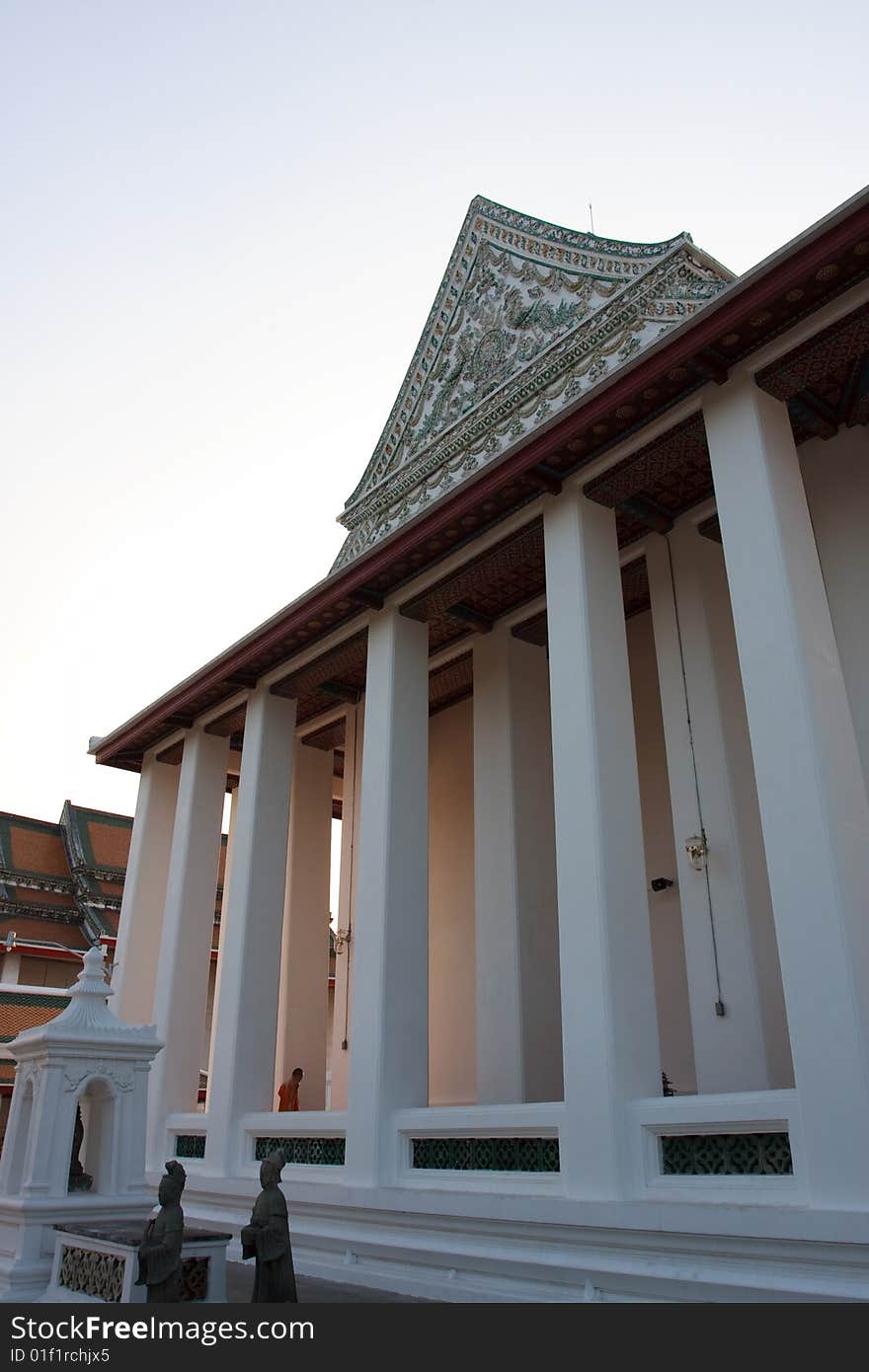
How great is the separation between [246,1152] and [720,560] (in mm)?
6107

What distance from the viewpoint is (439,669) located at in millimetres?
10164

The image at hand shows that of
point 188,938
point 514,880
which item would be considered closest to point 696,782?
point 514,880

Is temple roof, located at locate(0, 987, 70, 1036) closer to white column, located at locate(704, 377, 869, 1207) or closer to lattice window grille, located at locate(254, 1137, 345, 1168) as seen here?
lattice window grille, located at locate(254, 1137, 345, 1168)

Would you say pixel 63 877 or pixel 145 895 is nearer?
pixel 145 895

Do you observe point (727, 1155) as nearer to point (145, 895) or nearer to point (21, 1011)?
point (145, 895)

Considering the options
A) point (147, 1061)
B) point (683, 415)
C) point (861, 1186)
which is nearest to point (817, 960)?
point (861, 1186)

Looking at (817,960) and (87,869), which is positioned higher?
(87,869)

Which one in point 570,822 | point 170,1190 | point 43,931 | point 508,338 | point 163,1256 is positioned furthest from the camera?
point 43,931

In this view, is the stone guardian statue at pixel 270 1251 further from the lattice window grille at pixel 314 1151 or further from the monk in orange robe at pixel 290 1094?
the monk in orange robe at pixel 290 1094

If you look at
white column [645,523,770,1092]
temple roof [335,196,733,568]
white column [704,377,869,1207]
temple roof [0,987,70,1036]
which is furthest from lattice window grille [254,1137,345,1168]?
temple roof [0,987,70,1036]

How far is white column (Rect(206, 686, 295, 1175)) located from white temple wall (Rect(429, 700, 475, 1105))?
5.62ft

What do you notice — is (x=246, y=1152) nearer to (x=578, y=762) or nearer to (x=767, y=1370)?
(x=578, y=762)

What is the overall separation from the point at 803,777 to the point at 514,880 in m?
3.61

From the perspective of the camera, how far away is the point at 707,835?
21.5 feet
